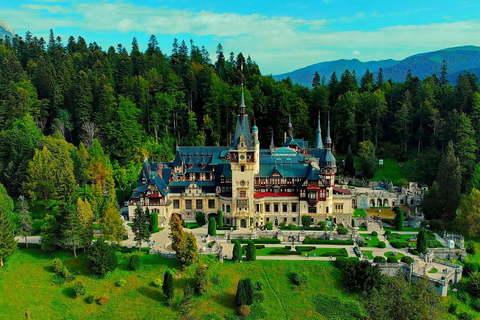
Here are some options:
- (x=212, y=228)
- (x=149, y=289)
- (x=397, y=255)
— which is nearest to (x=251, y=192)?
(x=212, y=228)

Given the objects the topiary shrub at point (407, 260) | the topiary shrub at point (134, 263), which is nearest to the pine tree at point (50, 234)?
the topiary shrub at point (134, 263)

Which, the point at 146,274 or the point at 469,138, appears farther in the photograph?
the point at 469,138

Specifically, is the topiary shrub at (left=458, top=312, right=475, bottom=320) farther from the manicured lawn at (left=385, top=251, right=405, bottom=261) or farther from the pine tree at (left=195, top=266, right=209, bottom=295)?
the pine tree at (left=195, top=266, right=209, bottom=295)

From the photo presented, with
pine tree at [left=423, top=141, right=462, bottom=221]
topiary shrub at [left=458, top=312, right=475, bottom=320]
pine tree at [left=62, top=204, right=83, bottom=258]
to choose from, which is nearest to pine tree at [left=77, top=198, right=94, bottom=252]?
pine tree at [left=62, top=204, right=83, bottom=258]

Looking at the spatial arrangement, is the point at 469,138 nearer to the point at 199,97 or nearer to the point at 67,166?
the point at 199,97

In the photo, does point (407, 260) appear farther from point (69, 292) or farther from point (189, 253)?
point (69, 292)

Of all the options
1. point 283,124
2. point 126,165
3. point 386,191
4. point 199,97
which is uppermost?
point 199,97

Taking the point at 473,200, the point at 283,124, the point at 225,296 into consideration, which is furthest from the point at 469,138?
the point at 225,296
